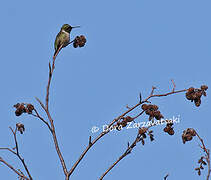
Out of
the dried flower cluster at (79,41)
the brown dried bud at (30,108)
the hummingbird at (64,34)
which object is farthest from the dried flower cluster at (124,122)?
the hummingbird at (64,34)

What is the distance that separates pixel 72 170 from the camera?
121 inches

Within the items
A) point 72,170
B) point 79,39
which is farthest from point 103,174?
point 79,39

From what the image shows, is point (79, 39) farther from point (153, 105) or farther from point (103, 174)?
point (103, 174)

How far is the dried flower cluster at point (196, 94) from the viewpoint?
309cm

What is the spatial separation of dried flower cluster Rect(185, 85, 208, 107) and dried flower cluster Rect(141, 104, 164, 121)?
263 mm

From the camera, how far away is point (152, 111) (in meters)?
3.09

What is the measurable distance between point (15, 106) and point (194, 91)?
1455 millimetres

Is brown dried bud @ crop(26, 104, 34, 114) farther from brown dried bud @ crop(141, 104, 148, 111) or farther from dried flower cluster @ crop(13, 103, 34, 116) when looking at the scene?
brown dried bud @ crop(141, 104, 148, 111)

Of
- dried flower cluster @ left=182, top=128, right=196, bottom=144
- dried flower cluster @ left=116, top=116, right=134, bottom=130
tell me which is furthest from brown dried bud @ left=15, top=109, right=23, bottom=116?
dried flower cluster @ left=182, top=128, right=196, bottom=144

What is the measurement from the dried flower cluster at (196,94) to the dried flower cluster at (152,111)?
0.26 metres

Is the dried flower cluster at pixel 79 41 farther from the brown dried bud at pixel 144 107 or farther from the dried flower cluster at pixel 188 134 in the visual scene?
the dried flower cluster at pixel 188 134

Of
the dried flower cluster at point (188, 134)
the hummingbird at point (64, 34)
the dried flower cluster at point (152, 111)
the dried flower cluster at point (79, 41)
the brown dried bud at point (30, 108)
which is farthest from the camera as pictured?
the hummingbird at point (64, 34)

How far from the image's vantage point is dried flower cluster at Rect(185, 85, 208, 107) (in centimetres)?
309

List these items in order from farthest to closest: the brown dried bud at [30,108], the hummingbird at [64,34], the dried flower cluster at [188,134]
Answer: the hummingbird at [64,34], the brown dried bud at [30,108], the dried flower cluster at [188,134]
